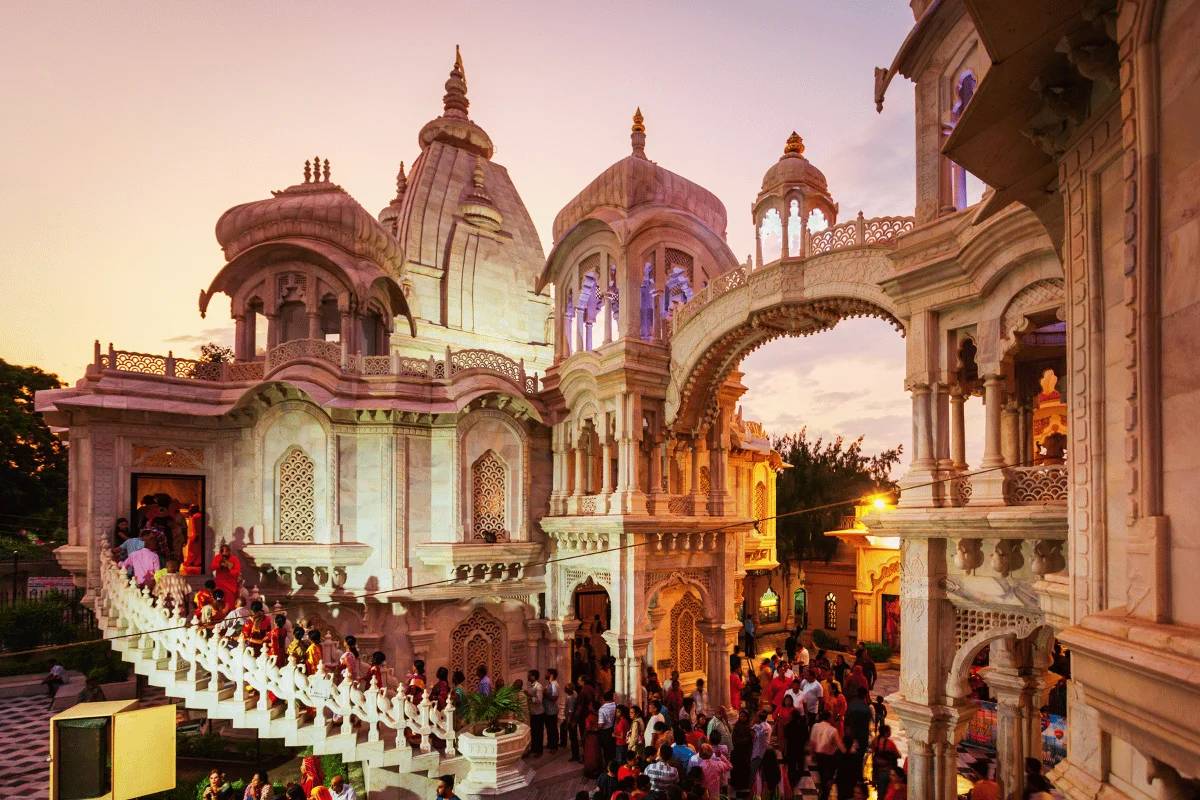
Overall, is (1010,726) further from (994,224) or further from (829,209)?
(829,209)

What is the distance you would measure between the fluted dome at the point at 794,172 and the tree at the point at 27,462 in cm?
2771

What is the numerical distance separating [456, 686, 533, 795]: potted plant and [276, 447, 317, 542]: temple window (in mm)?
5446

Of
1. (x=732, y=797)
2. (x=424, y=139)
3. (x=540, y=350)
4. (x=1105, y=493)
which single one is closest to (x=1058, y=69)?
(x=1105, y=493)

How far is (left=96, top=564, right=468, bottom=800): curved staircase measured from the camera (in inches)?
422

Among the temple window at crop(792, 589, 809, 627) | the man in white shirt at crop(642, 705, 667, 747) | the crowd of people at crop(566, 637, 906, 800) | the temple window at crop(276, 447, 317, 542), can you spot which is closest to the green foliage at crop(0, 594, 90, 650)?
the temple window at crop(276, 447, 317, 542)

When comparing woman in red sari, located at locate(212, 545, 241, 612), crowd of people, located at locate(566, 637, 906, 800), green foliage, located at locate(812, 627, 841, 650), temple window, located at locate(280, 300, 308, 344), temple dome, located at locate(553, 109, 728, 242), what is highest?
temple dome, located at locate(553, 109, 728, 242)

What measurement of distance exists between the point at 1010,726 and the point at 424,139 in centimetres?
2167

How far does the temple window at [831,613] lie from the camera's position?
82.5ft

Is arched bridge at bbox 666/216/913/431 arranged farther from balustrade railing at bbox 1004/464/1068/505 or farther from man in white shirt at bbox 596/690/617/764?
man in white shirt at bbox 596/690/617/764

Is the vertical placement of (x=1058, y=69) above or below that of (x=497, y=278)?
below

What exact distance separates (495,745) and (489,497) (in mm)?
6072

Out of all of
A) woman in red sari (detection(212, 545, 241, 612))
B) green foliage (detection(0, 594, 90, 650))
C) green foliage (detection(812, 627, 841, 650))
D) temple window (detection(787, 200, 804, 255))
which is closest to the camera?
temple window (detection(787, 200, 804, 255))

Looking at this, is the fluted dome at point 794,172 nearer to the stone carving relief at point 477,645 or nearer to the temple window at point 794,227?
the temple window at point 794,227

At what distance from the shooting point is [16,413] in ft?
90.1
